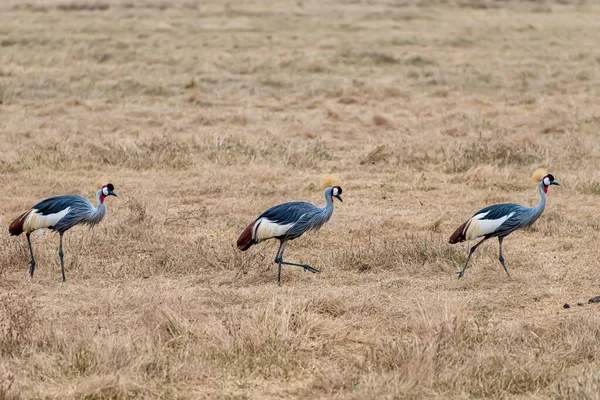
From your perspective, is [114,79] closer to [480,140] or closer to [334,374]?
[480,140]

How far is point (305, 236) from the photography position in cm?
876

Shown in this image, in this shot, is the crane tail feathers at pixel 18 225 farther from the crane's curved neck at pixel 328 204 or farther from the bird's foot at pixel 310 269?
the crane's curved neck at pixel 328 204

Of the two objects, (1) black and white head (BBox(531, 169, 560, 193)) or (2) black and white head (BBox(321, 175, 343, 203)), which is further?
(1) black and white head (BBox(531, 169, 560, 193))

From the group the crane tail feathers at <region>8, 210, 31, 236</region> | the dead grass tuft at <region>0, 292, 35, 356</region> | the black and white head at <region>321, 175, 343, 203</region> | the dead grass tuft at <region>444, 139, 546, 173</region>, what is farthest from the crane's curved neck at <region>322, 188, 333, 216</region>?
the dead grass tuft at <region>444, 139, 546, 173</region>

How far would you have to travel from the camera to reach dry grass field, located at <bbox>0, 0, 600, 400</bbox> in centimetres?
545

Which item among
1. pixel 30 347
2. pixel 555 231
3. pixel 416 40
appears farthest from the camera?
pixel 416 40

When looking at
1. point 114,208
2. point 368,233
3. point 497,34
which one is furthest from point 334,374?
point 497,34

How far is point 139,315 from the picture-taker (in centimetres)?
637

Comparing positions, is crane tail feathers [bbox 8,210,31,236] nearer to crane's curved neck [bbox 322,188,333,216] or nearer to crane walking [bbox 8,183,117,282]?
crane walking [bbox 8,183,117,282]

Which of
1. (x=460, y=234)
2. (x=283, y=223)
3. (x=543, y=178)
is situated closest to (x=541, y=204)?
(x=543, y=178)

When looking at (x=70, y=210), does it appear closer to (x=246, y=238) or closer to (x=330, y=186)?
(x=246, y=238)

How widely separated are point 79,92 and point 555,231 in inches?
423

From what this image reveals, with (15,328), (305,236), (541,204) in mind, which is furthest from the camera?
(305,236)

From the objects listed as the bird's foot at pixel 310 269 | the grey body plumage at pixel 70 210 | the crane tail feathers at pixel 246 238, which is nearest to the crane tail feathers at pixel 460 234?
the bird's foot at pixel 310 269
